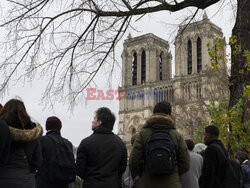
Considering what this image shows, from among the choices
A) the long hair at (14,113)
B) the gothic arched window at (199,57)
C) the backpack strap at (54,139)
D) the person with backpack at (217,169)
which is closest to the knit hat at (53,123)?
the backpack strap at (54,139)

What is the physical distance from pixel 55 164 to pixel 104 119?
33.2 inches

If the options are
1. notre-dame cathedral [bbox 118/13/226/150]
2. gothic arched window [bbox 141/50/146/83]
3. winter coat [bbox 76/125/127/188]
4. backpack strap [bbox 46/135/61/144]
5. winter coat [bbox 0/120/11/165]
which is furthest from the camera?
gothic arched window [bbox 141/50/146/83]

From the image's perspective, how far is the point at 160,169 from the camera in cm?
352

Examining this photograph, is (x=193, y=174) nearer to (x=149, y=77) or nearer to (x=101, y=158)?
(x=101, y=158)

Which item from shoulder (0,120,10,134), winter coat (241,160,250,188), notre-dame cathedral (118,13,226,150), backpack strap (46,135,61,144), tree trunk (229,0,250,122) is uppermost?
notre-dame cathedral (118,13,226,150)

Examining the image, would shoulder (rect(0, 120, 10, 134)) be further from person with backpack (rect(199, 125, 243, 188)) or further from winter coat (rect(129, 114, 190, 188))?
person with backpack (rect(199, 125, 243, 188))

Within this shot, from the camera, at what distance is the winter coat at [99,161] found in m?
4.02

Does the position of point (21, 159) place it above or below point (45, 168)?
above

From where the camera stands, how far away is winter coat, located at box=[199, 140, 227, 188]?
4219 mm

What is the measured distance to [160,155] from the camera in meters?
3.52

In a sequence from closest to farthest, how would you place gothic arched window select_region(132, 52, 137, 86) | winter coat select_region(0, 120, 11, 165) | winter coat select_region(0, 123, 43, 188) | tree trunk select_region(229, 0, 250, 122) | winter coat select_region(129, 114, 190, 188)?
winter coat select_region(0, 120, 11, 165), winter coat select_region(0, 123, 43, 188), winter coat select_region(129, 114, 190, 188), tree trunk select_region(229, 0, 250, 122), gothic arched window select_region(132, 52, 137, 86)

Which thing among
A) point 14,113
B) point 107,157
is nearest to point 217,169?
point 107,157

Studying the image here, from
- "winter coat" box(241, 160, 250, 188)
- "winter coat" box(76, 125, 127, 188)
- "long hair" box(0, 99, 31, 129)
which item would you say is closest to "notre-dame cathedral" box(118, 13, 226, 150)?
"winter coat" box(241, 160, 250, 188)

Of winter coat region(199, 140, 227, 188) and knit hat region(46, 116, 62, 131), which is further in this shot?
knit hat region(46, 116, 62, 131)
